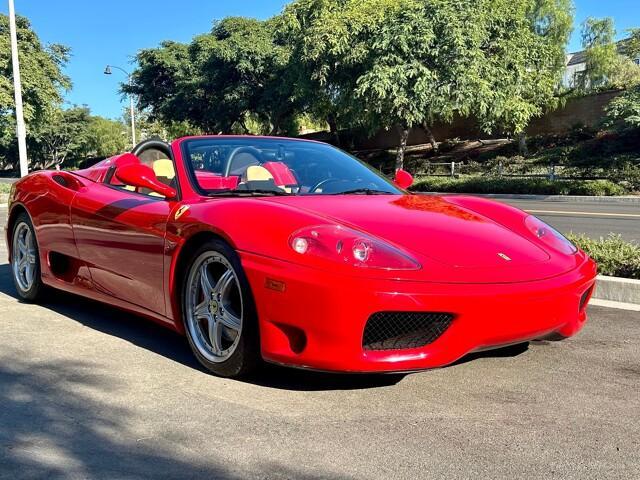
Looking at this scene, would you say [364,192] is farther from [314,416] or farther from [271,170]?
[314,416]

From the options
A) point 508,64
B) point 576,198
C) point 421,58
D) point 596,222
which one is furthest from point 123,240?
point 508,64

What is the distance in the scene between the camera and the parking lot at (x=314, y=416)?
2395 mm

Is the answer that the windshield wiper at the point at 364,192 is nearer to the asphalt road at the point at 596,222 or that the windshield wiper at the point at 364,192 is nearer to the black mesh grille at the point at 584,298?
the black mesh grille at the point at 584,298

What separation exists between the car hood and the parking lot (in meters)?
0.61

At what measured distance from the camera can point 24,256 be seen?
5242 mm

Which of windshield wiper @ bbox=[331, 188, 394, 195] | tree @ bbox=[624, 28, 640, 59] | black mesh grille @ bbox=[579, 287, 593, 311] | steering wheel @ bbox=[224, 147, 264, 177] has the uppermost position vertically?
tree @ bbox=[624, 28, 640, 59]

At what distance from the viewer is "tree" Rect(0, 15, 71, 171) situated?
94.5 feet

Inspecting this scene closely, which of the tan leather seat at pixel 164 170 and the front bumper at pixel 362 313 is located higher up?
the tan leather seat at pixel 164 170

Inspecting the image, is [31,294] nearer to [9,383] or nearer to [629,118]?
[9,383]

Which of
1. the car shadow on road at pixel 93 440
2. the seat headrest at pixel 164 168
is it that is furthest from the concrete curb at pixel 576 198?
the car shadow on road at pixel 93 440


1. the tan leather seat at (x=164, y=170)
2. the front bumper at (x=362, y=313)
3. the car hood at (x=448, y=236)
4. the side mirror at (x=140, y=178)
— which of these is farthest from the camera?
the tan leather seat at (x=164, y=170)

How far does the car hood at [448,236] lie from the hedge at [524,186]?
21303 millimetres

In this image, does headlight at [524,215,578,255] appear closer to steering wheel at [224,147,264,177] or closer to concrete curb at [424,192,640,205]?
steering wheel at [224,147,264,177]

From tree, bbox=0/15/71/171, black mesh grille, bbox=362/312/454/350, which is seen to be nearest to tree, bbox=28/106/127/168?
tree, bbox=0/15/71/171
